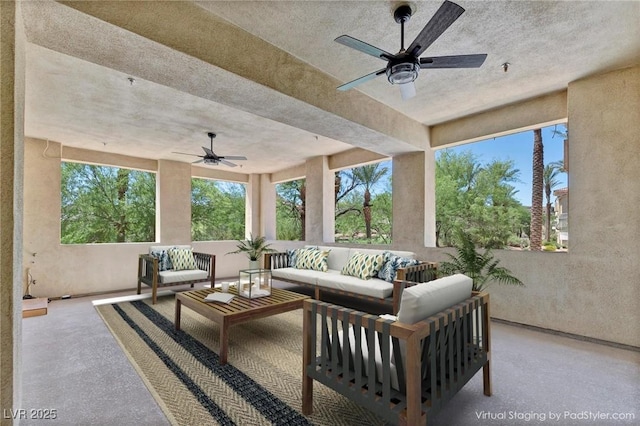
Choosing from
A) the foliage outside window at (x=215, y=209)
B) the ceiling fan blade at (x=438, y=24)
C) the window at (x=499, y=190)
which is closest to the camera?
the ceiling fan blade at (x=438, y=24)

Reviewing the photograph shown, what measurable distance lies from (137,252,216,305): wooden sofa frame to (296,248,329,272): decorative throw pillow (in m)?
1.52

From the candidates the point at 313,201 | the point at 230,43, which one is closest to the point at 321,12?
the point at 230,43

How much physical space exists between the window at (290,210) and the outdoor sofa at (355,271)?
3.66 meters

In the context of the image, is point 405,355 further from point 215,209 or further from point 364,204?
point 215,209

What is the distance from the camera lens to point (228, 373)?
8.00 ft

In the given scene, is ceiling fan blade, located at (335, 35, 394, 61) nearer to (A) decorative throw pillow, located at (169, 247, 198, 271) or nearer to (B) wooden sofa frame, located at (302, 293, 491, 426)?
(B) wooden sofa frame, located at (302, 293, 491, 426)

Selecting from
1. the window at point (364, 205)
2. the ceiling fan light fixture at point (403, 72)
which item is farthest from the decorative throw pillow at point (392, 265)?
the window at point (364, 205)

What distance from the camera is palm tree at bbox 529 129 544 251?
5.13m

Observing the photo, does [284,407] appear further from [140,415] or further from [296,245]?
[296,245]

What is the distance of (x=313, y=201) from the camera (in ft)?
21.4

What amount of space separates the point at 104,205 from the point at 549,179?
1048 centimetres

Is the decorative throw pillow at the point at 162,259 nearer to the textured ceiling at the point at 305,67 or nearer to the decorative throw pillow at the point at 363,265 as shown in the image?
the textured ceiling at the point at 305,67

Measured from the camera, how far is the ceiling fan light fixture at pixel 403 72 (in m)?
2.21

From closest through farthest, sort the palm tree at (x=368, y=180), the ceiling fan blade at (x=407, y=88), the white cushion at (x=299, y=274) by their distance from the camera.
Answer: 1. the ceiling fan blade at (x=407, y=88)
2. the white cushion at (x=299, y=274)
3. the palm tree at (x=368, y=180)
